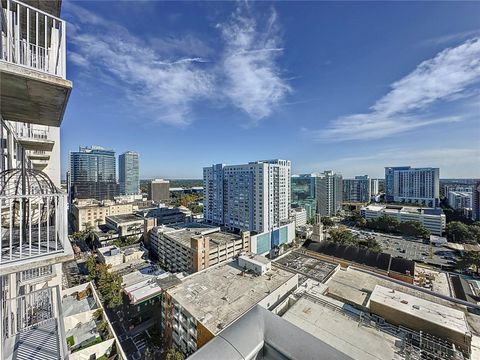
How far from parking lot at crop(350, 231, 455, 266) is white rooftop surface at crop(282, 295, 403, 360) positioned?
18.7 metres

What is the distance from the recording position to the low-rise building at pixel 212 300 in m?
7.83

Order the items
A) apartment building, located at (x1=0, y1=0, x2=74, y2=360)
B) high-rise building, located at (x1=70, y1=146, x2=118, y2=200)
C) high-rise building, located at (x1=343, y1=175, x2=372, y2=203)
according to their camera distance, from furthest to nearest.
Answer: high-rise building, located at (x1=343, y1=175, x2=372, y2=203)
high-rise building, located at (x1=70, y1=146, x2=118, y2=200)
apartment building, located at (x1=0, y1=0, x2=74, y2=360)

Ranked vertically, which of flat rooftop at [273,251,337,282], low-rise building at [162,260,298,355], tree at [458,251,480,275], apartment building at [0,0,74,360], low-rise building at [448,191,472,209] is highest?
apartment building at [0,0,74,360]

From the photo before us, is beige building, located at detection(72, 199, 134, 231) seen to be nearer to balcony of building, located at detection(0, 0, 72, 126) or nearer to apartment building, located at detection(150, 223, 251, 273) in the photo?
apartment building, located at detection(150, 223, 251, 273)

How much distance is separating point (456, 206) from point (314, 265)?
151ft

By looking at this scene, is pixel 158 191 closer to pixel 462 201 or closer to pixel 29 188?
pixel 29 188

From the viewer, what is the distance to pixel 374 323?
7680 mm

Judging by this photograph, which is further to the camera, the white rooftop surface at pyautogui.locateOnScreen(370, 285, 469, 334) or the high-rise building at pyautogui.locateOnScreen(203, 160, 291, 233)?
the high-rise building at pyautogui.locateOnScreen(203, 160, 291, 233)

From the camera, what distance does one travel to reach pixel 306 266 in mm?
14586

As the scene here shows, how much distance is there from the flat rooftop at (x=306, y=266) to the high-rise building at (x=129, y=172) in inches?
A: 1881

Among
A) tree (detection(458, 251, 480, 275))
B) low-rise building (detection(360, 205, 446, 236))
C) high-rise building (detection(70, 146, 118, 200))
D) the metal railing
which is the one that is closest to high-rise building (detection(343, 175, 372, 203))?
low-rise building (detection(360, 205, 446, 236))

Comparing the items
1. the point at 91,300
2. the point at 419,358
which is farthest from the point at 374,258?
the point at 91,300

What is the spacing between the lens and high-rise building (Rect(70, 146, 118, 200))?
4100cm

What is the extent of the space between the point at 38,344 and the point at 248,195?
70.3 ft
